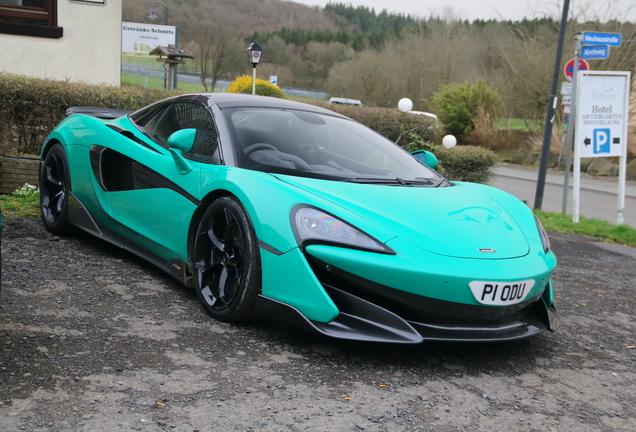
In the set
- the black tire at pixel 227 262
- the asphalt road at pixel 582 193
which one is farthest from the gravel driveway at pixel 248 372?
the asphalt road at pixel 582 193

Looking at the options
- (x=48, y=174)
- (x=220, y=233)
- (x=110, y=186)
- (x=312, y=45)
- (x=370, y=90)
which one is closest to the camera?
(x=220, y=233)

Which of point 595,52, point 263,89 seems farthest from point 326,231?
point 263,89

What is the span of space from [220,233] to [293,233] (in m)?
0.63

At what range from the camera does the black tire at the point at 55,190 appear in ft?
16.0

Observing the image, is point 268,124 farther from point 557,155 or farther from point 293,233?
point 557,155

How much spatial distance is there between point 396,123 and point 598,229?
4.36m

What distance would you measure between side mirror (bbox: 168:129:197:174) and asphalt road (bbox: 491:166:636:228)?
9348mm

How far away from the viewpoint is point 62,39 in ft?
40.2

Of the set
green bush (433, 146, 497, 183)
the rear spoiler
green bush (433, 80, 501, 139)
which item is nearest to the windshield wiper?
the rear spoiler

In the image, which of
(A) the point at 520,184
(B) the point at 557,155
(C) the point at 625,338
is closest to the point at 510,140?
(B) the point at 557,155

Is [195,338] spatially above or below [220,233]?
below

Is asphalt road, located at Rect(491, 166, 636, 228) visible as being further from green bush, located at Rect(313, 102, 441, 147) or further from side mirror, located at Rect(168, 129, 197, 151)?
side mirror, located at Rect(168, 129, 197, 151)

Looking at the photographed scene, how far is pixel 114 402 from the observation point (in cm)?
238

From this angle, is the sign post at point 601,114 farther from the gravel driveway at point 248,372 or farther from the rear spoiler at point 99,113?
the rear spoiler at point 99,113
